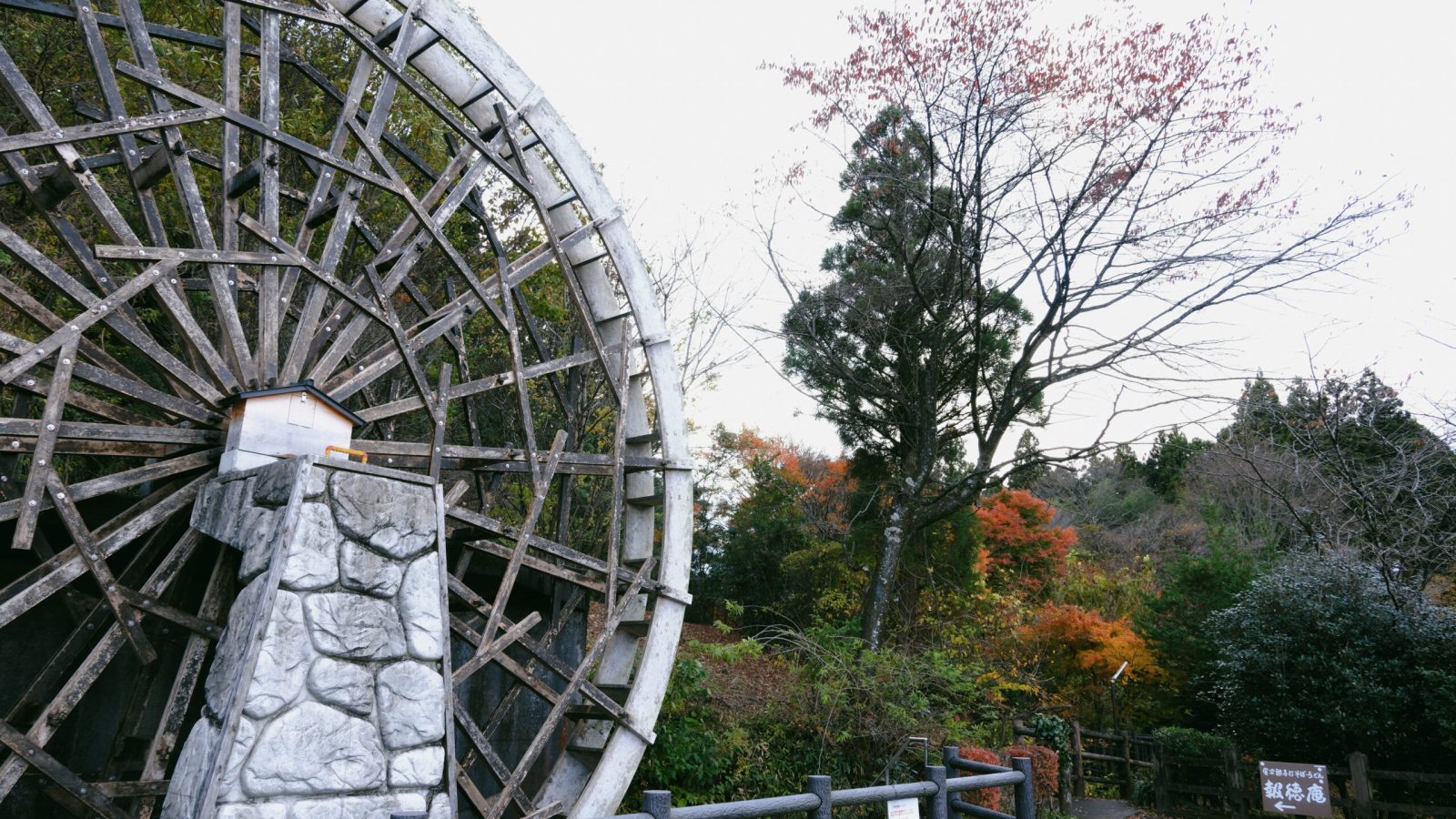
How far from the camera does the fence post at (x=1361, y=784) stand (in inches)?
353

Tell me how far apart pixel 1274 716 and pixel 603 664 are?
821cm

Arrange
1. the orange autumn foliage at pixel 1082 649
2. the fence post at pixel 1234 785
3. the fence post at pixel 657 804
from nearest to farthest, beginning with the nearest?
the fence post at pixel 657 804 → the fence post at pixel 1234 785 → the orange autumn foliage at pixel 1082 649

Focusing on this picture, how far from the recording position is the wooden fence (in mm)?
9000

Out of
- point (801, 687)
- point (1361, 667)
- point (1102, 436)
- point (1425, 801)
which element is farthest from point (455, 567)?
point (1425, 801)

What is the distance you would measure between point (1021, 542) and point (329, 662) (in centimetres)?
1463

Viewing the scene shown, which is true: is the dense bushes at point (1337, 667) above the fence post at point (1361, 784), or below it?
above

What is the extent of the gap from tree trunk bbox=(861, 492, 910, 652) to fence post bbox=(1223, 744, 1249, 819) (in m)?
4.16

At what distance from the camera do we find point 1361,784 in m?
9.03

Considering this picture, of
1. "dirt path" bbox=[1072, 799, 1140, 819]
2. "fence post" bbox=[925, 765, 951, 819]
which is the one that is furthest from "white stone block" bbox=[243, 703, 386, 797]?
"dirt path" bbox=[1072, 799, 1140, 819]

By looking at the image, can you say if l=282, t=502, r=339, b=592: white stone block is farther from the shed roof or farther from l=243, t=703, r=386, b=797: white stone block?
the shed roof

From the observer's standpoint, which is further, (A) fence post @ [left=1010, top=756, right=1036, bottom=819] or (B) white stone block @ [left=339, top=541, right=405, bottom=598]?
(A) fence post @ [left=1010, top=756, right=1036, bottom=819]

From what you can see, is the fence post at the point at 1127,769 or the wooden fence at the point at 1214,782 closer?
the wooden fence at the point at 1214,782

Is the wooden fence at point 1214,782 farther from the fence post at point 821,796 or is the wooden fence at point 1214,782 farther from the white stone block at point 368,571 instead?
the white stone block at point 368,571

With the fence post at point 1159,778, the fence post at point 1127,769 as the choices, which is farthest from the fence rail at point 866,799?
the fence post at point 1127,769
